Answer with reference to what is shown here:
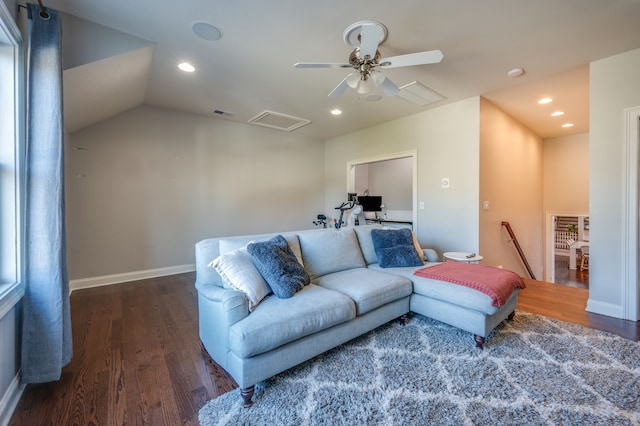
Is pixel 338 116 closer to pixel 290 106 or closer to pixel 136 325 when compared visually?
pixel 290 106

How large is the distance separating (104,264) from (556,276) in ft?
33.4

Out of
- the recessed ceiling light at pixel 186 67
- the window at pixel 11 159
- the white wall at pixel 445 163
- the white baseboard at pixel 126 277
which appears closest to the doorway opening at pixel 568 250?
the white wall at pixel 445 163

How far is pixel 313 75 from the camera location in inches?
125

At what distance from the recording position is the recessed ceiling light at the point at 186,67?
9.75 feet

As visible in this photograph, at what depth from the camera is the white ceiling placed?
2115 mm

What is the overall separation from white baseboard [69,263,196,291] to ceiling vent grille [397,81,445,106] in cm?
436

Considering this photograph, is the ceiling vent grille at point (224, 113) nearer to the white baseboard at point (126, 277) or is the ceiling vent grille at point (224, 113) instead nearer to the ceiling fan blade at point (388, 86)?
the white baseboard at point (126, 277)

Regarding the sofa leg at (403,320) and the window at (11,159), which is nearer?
the window at (11,159)

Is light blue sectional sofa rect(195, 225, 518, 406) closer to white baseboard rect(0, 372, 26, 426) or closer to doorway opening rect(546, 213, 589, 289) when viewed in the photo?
white baseboard rect(0, 372, 26, 426)

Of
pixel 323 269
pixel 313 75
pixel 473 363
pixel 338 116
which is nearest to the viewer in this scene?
pixel 473 363

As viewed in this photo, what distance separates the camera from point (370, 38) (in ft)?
6.57

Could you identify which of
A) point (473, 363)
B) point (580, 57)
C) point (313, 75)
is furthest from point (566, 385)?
point (313, 75)

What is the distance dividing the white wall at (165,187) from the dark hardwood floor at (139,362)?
81cm

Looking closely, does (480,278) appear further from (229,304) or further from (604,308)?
(229,304)
